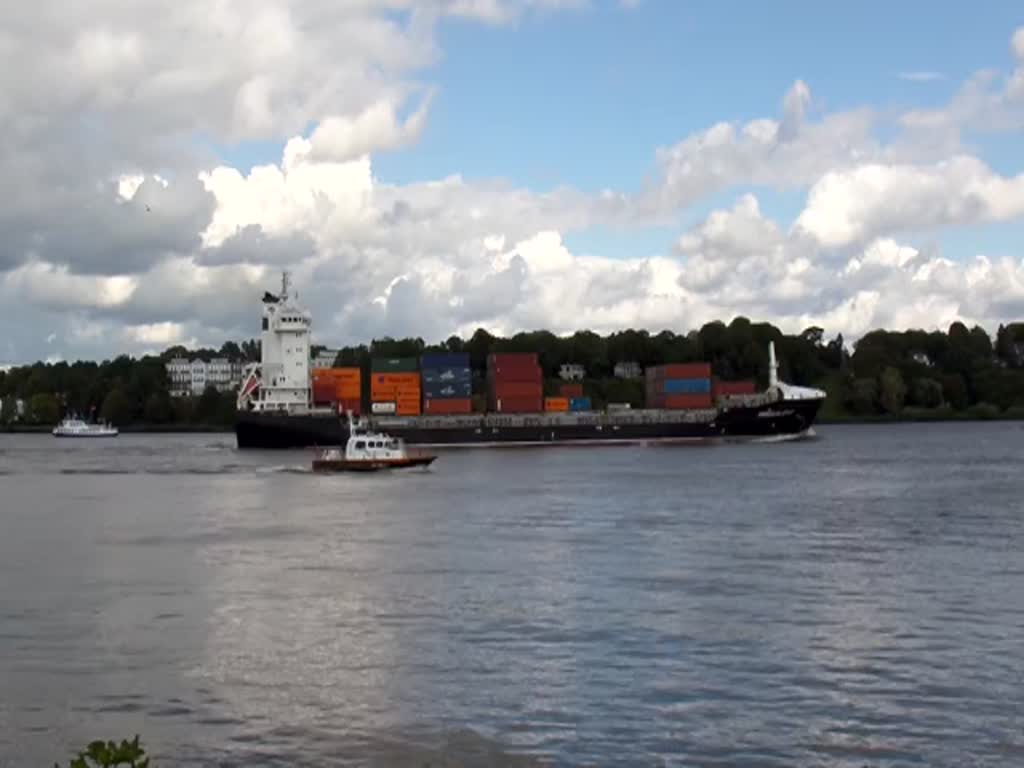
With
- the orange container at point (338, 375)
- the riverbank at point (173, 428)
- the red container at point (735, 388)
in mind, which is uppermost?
the orange container at point (338, 375)

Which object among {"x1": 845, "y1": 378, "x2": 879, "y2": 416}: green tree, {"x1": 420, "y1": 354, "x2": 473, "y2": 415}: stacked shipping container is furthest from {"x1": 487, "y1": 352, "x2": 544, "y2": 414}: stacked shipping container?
{"x1": 845, "y1": 378, "x2": 879, "y2": 416}: green tree

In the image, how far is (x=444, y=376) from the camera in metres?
103

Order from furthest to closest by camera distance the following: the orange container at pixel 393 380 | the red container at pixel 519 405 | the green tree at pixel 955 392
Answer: the green tree at pixel 955 392 → the red container at pixel 519 405 → the orange container at pixel 393 380

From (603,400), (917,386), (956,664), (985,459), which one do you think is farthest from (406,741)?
(917,386)

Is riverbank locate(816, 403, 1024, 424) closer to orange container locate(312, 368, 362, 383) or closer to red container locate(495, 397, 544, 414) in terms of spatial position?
red container locate(495, 397, 544, 414)

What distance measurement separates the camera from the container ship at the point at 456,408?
9644 centimetres

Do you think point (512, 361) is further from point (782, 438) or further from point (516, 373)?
point (782, 438)

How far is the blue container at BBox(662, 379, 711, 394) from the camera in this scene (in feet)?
340

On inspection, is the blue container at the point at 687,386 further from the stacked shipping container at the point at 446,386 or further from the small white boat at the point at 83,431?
the small white boat at the point at 83,431

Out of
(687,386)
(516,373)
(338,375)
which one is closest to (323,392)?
(338,375)

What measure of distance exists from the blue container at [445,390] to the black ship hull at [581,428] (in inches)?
169

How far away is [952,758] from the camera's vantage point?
13.7 metres

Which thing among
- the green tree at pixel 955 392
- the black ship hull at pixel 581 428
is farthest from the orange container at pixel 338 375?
the green tree at pixel 955 392

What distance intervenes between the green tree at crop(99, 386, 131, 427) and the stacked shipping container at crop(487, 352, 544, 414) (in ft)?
360
